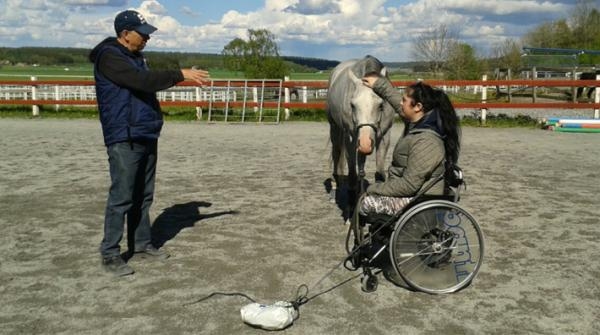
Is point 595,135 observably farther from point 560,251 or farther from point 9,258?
point 9,258

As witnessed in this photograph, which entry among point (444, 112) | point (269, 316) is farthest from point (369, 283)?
point (444, 112)

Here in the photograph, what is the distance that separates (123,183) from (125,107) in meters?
0.58

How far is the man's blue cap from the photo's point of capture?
3924 millimetres

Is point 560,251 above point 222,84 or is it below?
below

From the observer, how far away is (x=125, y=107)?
156 inches

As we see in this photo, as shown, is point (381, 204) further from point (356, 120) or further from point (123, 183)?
point (123, 183)

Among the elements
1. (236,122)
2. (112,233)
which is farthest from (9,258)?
(236,122)

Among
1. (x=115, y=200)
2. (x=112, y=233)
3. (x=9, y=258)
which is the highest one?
(x=115, y=200)

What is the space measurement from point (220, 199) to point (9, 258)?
104 inches

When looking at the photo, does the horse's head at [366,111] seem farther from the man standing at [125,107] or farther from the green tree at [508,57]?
the green tree at [508,57]

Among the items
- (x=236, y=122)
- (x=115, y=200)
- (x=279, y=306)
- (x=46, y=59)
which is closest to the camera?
(x=279, y=306)

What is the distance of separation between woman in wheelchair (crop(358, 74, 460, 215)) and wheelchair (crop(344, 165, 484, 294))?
5 centimetres

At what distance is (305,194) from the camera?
22.9 ft

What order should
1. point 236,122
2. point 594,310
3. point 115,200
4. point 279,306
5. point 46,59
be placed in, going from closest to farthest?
1. point 279,306
2. point 594,310
3. point 115,200
4. point 236,122
5. point 46,59
